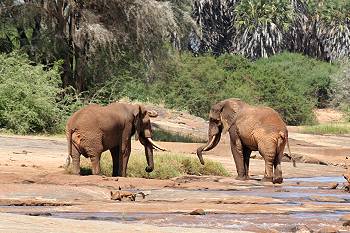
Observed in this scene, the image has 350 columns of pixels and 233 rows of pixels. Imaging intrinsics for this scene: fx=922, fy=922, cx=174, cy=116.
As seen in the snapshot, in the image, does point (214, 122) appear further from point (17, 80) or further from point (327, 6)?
point (327, 6)

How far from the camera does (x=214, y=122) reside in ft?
64.2

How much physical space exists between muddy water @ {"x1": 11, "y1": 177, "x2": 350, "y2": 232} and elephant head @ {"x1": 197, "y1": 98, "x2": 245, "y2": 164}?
85.8 inches

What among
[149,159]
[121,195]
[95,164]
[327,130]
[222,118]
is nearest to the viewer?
[121,195]

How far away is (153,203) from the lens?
43.6ft

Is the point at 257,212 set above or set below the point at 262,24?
below

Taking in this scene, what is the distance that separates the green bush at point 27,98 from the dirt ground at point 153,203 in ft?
20.6

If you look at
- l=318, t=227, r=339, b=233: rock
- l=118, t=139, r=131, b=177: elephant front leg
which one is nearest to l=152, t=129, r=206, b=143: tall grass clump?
l=118, t=139, r=131, b=177: elephant front leg

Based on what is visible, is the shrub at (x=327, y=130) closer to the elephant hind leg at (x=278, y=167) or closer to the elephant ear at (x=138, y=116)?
the elephant hind leg at (x=278, y=167)

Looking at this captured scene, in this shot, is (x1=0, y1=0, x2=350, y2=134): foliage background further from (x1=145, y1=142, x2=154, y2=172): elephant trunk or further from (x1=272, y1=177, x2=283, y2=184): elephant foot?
(x1=272, y1=177, x2=283, y2=184): elephant foot

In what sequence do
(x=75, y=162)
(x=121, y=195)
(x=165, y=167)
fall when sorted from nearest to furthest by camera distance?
(x=121, y=195)
(x=75, y=162)
(x=165, y=167)

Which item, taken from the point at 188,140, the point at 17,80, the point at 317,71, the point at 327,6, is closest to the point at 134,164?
the point at 17,80

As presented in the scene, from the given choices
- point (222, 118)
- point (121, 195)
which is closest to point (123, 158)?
point (222, 118)

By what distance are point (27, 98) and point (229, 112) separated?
1026 centimetres

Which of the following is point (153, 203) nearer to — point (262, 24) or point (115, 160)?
point (115, 160)
